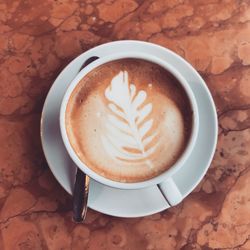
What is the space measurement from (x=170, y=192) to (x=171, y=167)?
0.15ft

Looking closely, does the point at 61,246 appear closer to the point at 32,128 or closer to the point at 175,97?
the point at 32,128

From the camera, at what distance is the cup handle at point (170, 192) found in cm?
84

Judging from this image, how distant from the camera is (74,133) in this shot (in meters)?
0.89

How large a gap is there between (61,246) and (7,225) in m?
0.12

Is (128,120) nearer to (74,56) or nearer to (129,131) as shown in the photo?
(129,131)

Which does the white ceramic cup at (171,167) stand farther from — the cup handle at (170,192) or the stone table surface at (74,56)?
the stone table surface at (74,56)

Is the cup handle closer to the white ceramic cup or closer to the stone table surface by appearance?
the white ceramic cup

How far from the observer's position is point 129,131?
88 centimetres

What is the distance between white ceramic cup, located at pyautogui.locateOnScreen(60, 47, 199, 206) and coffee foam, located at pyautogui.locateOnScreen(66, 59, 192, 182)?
1cm

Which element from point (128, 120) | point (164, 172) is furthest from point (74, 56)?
point (164, 172)

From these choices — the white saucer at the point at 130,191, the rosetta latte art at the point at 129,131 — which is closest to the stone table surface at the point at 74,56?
the white saucer at the point at 130,191

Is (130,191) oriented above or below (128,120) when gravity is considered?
below

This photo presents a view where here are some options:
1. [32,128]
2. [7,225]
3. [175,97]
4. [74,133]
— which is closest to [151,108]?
[175,97]

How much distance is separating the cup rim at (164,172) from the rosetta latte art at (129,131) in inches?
1.7
